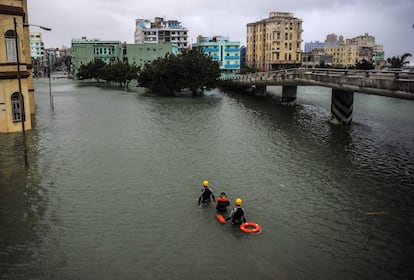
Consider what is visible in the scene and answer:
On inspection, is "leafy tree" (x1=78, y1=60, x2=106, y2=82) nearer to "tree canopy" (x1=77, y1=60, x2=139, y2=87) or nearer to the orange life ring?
"tree canopy" (x1=77, y1=60, x2=139, y2=87)

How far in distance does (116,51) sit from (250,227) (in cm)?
11791

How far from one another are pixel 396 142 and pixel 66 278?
27403 mm

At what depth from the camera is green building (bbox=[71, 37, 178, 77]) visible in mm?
120000

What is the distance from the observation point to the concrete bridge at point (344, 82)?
Answer: 952 inches

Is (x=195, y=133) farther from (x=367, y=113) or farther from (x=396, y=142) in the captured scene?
(x=367, y=113)

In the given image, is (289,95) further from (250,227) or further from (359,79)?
(250,227)

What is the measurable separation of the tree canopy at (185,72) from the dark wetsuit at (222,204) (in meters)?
50.7

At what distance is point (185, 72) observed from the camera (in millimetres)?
64562

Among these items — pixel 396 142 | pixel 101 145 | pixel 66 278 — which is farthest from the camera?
pixel 396 142

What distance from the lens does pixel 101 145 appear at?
27.4 metres

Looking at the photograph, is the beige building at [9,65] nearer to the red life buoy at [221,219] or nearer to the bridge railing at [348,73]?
the red life buoy at [221,219]

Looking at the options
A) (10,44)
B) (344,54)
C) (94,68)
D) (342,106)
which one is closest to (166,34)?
(94,68)

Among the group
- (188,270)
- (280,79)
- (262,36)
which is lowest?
(188,270)

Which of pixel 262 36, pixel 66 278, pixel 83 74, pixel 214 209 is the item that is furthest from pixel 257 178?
pixel 262 36
